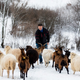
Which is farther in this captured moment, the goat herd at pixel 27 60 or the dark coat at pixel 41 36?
the dark coat at pixel 41 36

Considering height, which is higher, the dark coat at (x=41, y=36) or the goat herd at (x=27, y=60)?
the dark coat at (x=41, y=36)

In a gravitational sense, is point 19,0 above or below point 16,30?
above

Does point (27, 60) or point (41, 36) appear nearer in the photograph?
point (27, 60)

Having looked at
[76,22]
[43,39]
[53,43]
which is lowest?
[53,43]

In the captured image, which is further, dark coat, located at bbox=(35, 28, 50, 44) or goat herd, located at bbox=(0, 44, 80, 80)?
dark coat, located at bbox=(35, 28, 50, 44)

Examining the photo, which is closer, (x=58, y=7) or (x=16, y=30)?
(x=16, y=30)

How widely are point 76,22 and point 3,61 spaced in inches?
705

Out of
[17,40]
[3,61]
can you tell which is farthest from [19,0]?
[3,61]

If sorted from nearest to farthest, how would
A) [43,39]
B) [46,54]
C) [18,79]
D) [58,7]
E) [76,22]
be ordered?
[18,79]
[46,54]
[43,39]
[76,22]
[58,7]

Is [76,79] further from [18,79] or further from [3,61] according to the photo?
[3,61]

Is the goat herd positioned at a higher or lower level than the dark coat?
lower

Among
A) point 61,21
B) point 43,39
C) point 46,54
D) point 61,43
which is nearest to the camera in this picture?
point 46,54

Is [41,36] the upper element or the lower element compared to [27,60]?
upper

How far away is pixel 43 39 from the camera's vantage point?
298 inches
